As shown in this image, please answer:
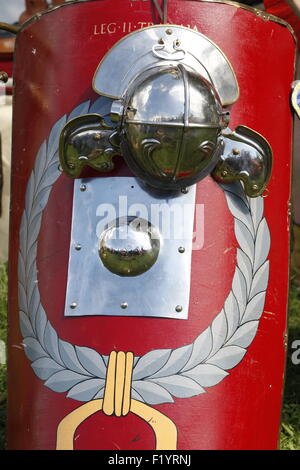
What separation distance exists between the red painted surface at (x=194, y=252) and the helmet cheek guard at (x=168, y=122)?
6 cm

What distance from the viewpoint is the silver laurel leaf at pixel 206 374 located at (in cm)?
A: 155

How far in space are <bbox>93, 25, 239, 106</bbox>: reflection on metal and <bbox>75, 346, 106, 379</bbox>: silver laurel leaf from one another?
0.54 meters

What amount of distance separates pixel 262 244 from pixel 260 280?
81 millimetres

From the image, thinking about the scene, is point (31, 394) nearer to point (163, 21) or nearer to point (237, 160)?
point (237, 160)

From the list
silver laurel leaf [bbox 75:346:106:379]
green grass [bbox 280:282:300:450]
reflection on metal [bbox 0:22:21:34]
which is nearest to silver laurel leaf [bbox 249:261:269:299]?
silver laurel leaf [bbox 75:346:106:379]

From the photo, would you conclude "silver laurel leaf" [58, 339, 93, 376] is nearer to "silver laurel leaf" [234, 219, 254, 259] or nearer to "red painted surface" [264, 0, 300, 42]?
"silver laurel leaf" [234, 219, 254, 259]

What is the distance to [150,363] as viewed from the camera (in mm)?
1541

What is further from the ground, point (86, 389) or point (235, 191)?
point (235, 191)

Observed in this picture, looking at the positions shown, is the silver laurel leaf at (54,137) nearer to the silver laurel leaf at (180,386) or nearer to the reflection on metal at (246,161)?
the reflection on metal at (246,161)

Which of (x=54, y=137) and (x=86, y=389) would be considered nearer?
(x=86, y=389)

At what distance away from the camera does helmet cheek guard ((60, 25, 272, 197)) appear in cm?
150

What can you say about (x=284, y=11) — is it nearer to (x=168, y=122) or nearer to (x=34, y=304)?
(x=168, y=122)

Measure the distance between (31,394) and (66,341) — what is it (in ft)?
0.50

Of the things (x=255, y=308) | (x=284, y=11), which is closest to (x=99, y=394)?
(x=255, y=308)
